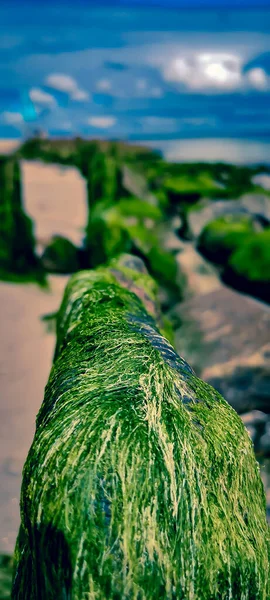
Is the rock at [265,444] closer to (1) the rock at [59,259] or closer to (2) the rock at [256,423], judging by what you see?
(2) the rock at [256,423]

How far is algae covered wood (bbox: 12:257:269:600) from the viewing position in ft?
5.98

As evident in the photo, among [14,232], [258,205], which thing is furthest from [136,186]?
[14,232]

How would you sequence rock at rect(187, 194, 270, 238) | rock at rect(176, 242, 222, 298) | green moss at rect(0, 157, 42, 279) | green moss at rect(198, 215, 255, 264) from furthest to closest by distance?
rock at rect(187, 194, 270, 238)
green moss at rect(0, 157, 42, 279)
green moss at rect(198, 215, 255, 264)
rock at rect(176, 242, 222, 298)

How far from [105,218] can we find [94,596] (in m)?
7.90

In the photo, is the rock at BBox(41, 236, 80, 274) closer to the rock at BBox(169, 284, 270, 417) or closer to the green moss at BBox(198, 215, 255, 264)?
the green moss at BBox(198, 215, 255, 264)

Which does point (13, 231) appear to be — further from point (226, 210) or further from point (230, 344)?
point (230, 344)

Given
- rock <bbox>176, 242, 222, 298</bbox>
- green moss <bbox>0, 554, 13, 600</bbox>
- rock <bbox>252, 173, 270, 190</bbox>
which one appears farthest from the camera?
rock <bbox>252, 173, 270, 190</bbox>

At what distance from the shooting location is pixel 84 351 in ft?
9.54

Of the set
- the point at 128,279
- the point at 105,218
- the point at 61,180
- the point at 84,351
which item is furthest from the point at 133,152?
the point at 84,351

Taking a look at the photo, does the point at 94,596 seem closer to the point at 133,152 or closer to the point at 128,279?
the point at 128,279

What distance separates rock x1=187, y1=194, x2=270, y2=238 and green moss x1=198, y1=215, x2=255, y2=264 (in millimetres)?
773

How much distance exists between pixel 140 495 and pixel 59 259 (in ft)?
29.7

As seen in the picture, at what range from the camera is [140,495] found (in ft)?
6.23

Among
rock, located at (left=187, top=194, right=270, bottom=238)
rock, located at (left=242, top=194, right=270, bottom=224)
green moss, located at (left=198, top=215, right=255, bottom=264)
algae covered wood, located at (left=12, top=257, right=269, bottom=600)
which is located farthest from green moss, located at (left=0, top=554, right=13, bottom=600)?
rock, located at (left=242, top=194, right=270, bottom=224)
